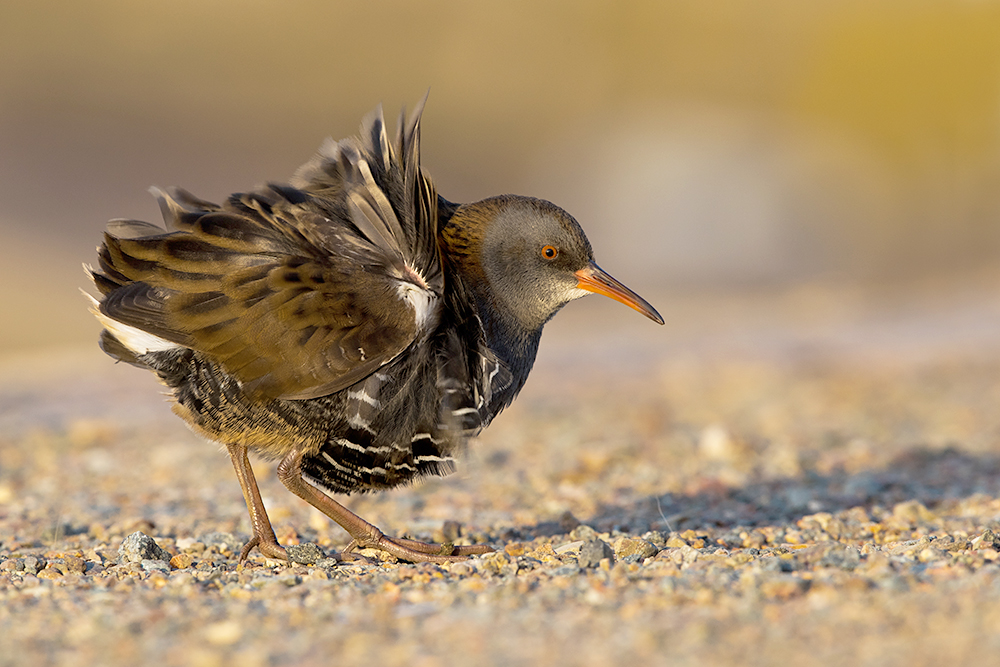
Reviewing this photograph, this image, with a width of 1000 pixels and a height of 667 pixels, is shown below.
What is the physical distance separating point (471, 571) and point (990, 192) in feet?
113

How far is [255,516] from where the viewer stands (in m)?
5.51

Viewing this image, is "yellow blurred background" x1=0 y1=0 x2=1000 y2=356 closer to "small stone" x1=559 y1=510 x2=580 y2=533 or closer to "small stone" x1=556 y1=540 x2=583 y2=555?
"small stone" x1=559 y1=510 x2=580 y2=533

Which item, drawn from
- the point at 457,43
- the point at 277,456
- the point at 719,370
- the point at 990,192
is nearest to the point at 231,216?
the point at 277,456

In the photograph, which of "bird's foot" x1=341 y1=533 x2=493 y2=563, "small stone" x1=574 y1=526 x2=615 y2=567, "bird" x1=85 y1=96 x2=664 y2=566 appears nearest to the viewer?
"small stone" x1=574 y1=526 x2=615 y2=567

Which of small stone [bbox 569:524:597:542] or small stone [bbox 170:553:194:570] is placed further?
small stone [bbox 569:524:597:542]

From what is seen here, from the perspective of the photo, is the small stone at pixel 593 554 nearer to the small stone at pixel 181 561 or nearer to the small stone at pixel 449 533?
the small stone at pixel 449 533

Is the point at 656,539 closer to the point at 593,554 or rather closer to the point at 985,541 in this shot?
the point at 593,554

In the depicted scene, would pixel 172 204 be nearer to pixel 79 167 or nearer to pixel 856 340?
pixel 856 340

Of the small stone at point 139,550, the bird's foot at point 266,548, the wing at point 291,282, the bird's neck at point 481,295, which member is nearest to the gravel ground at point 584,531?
the small stone at point 139,550

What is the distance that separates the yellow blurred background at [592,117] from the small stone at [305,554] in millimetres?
16937

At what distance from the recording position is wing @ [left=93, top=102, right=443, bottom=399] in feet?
16.4

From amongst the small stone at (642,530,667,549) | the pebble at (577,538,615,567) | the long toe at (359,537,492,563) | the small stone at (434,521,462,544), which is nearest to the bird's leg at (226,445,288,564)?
the long toe at (359,537,492,563)

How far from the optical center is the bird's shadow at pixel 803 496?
636 cm

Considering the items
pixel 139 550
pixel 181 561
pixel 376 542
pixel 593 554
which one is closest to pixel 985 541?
pixel 593 554
